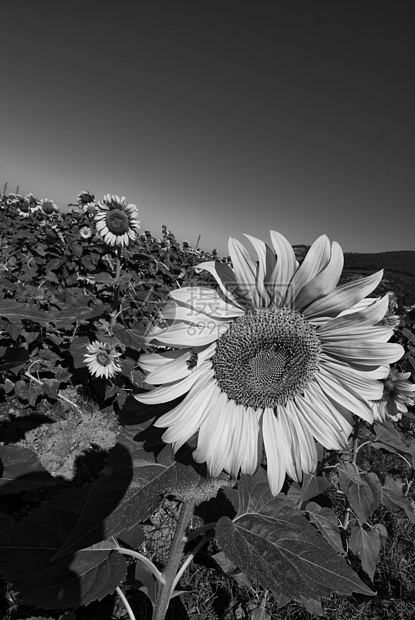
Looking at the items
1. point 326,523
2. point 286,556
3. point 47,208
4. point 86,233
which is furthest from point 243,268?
point 47,208

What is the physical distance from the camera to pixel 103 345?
4.21 m

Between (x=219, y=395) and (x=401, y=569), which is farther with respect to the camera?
(x=401, y=569)

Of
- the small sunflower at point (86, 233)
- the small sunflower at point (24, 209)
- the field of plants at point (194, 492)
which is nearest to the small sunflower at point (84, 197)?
the small sunflower at point (86, 233)

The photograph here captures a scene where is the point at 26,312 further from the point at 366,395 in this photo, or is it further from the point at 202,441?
the point at 366,395

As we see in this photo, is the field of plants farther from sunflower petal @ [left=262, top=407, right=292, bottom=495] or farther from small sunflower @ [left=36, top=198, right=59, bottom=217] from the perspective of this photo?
small sunflower @ [left=36, top=198, right=59, bottom=217]

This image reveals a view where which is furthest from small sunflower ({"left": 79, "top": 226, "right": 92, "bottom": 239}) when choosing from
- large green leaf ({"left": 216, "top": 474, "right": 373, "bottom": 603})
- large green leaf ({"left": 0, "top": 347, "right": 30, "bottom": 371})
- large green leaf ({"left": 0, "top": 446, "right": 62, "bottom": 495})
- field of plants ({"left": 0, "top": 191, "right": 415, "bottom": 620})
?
large green leaf ({"left": 216, "top": 474, "right": 373, "bottom": 603})

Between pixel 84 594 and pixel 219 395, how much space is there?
893 millimetres

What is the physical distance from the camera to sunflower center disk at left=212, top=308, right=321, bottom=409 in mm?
1130

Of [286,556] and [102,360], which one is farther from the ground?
[286,556]

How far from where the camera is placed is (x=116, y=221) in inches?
199

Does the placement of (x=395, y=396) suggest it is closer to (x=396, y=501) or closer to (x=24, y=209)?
(x=396, y=501)

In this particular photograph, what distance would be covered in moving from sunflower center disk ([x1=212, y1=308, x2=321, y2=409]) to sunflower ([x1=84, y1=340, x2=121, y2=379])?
3111 mm

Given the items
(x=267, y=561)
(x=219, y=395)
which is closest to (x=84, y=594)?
(x=267, y=561)

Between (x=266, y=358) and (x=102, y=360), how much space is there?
3212 mm
